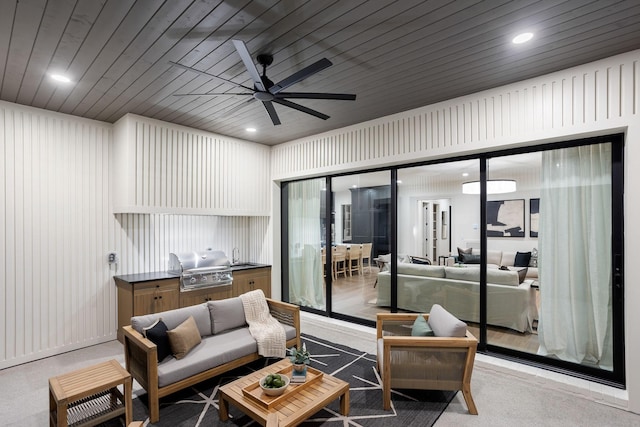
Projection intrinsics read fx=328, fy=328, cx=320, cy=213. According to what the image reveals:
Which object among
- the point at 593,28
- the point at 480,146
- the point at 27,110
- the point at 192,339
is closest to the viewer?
the point at 593,28

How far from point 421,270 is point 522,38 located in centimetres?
278

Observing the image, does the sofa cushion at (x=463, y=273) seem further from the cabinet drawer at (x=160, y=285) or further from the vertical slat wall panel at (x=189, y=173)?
the cabinet drawer at (x=160, y=285)

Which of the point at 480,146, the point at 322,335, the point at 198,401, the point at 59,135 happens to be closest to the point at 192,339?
the point at 198,401

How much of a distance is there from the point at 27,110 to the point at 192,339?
326 cm

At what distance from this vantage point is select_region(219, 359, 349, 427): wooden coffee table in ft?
7.14

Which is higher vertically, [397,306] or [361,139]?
[361,139]

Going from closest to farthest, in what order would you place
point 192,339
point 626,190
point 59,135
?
point 626,190, point 192,339, point 59,135

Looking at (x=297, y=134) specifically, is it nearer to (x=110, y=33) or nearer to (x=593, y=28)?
(x=110, y=33)

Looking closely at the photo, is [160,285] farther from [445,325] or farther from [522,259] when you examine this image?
[522,259]

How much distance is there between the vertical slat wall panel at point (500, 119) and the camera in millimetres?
2795

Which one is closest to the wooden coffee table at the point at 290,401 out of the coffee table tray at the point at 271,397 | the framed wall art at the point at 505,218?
the coffee table tray at the point at 271,397

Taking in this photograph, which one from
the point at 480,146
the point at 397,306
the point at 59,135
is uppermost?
the point at 59,135

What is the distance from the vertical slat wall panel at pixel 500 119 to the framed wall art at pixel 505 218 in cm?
67

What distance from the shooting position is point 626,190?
2770mm
